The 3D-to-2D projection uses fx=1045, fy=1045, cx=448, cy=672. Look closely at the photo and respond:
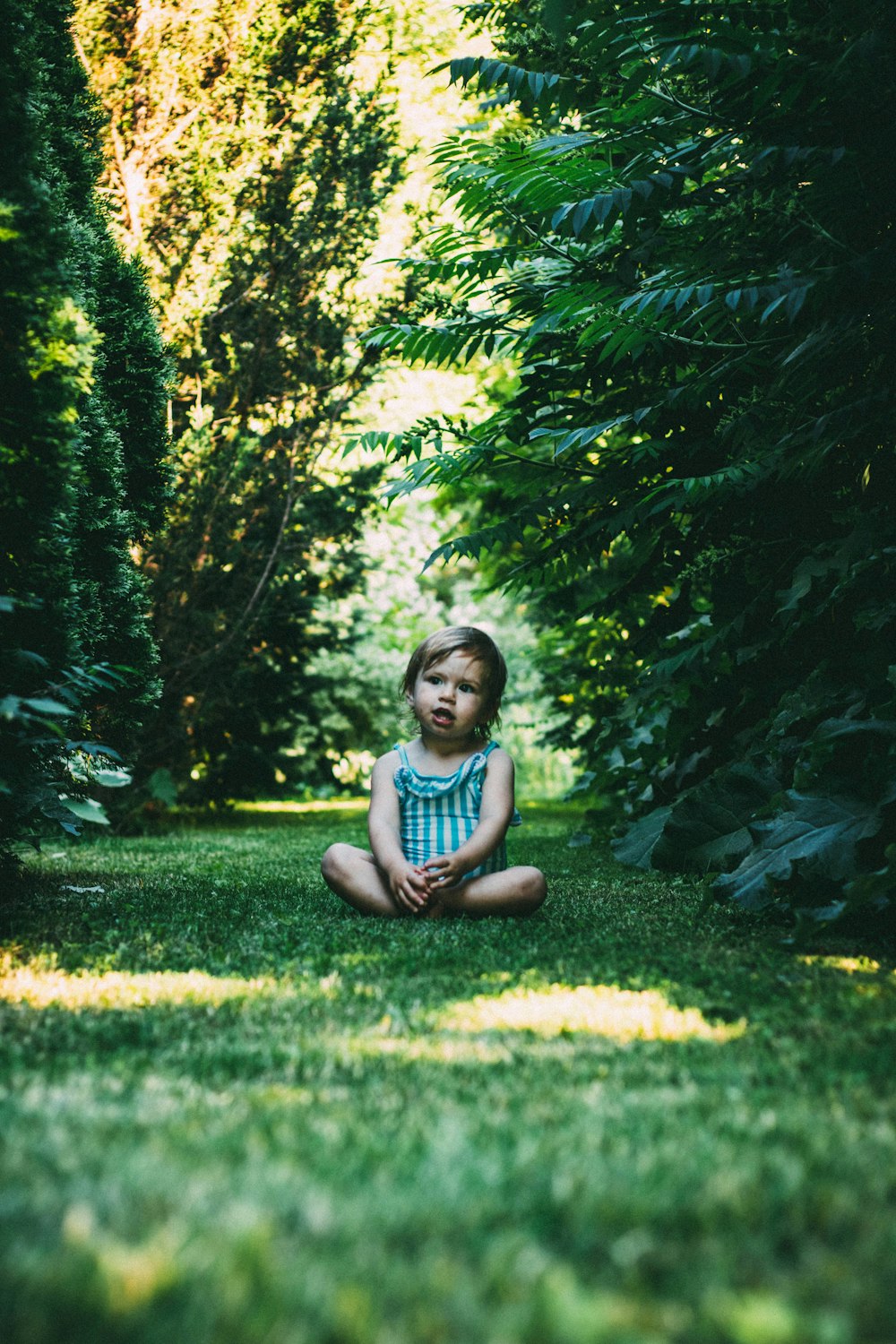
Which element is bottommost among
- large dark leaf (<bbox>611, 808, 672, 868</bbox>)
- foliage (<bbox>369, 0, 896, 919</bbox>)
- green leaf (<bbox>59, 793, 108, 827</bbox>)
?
large dark leaf (<bbox>611, 808, 672, 868</bbox>)

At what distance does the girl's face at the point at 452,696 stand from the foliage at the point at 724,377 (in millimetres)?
784

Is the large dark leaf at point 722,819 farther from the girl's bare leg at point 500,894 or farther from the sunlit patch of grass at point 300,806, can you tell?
the sunlit patch of grass at point 300,806

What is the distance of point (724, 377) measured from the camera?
4754mm

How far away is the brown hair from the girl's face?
0.02 metres

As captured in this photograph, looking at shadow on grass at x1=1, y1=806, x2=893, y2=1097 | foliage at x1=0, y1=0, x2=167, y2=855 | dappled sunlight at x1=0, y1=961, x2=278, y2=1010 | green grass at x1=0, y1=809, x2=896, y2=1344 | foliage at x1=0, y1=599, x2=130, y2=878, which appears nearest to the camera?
green grass at x1=0, y1=809, x2=896, y2=1344

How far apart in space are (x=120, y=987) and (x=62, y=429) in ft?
5.48

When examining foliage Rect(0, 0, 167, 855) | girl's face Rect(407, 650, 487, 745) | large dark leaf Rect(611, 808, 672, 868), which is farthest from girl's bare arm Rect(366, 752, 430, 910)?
large dark leaf Rect(611, 808, 672, 868)

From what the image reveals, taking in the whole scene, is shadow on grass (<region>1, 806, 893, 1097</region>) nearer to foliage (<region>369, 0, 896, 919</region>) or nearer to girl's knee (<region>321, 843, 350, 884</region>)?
girl's knee (<region>321, 843, 350, 884</region>)

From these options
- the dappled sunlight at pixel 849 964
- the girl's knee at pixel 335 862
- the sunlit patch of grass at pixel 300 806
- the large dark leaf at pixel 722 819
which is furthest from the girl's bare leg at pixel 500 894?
the sunlit patch of grass at pixel 300 806

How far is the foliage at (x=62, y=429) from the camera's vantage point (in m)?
3.13

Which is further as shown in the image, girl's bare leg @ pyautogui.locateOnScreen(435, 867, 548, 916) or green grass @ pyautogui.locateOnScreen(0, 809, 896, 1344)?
girl's bare leg @ pyautogui.locateOnScreen(435, 867, 548, 916)

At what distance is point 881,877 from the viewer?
2631mm

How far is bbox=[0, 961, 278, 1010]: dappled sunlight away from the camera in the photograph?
2.41 m

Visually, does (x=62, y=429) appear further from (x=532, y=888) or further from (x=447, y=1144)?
(x=447, y=1144)
